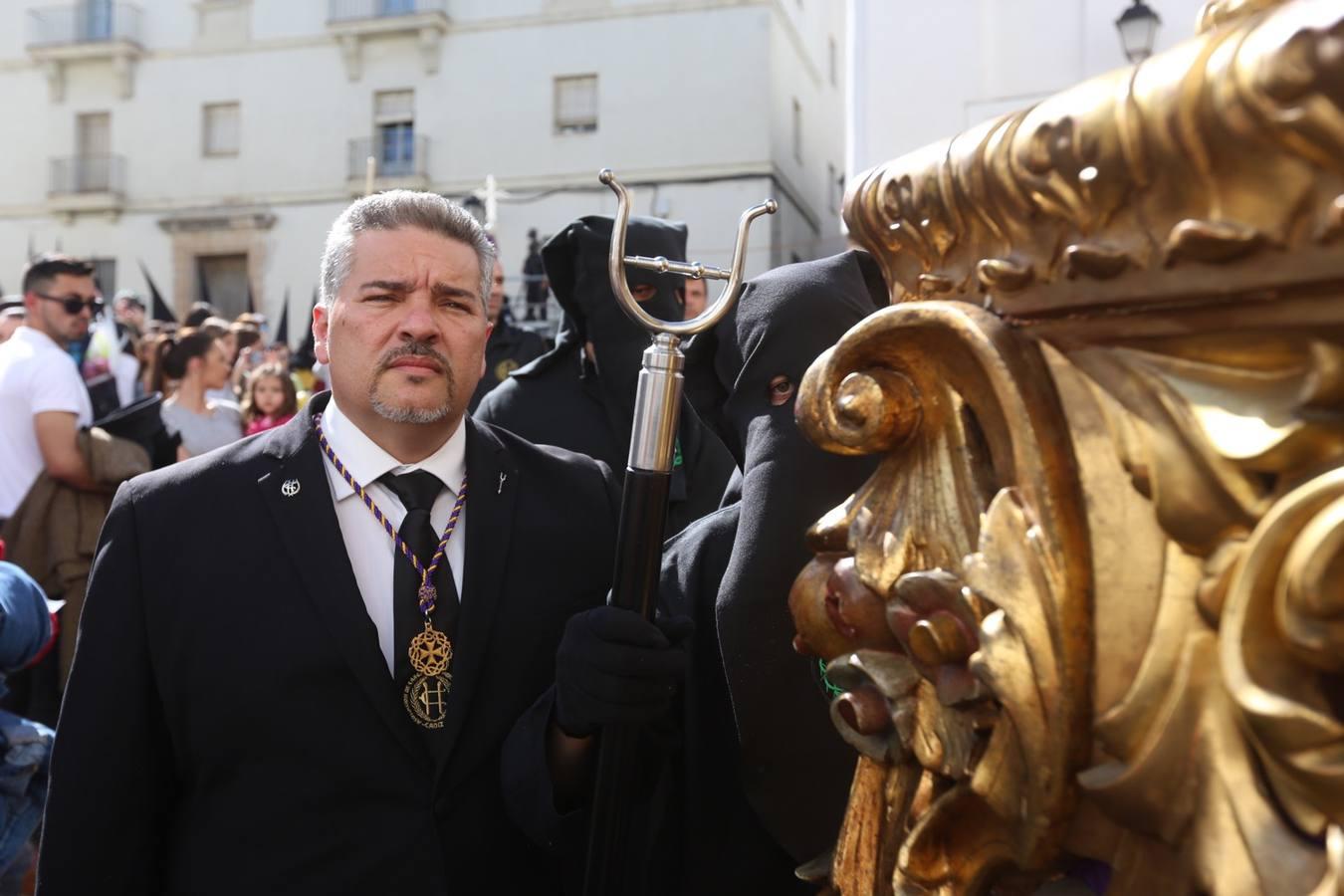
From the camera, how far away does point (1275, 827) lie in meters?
0.56

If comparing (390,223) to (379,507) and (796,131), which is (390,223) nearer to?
(379,507)

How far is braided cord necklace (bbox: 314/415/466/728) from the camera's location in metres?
1.88

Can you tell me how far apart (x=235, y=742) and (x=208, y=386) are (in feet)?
13.4

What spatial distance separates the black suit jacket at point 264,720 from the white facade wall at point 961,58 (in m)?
6.48

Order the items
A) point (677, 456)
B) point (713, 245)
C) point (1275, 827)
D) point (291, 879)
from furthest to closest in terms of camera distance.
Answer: point (713, 245) < point (677, 456) < point (291, 879) < point (1275, 827)

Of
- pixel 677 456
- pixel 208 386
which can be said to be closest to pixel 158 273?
pixel 208 386

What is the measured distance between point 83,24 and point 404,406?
28.6 metres

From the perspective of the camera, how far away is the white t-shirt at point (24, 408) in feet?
14.7

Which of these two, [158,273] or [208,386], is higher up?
[158,273]

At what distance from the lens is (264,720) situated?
5.97 ft

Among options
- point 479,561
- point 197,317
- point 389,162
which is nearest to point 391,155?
point 389,162

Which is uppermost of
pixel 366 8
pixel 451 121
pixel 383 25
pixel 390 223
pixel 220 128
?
pixel 366 8

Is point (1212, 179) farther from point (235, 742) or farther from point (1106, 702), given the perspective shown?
point (235, 742)

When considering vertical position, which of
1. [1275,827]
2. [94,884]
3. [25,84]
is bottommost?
[94,884]
